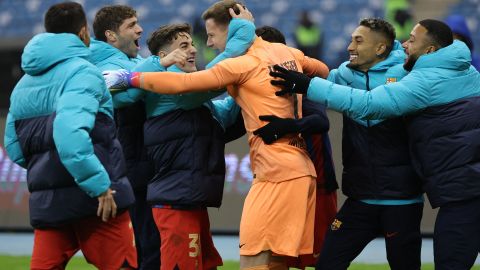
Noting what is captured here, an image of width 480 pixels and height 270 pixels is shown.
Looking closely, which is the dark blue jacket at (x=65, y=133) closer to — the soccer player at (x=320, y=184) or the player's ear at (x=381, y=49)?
the soccer player at (x=320, y=184)

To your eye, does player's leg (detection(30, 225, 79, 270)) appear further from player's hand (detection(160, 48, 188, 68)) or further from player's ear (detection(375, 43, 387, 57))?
player's ear (detection(375, 43, 387, 57))

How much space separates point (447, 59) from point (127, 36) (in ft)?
7.14

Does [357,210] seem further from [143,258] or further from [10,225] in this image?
[10,225]

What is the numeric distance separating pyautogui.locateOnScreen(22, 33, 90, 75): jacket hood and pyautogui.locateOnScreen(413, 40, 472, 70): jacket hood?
1.99 metres

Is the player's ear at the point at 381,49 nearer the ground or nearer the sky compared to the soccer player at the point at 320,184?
nearer the sky

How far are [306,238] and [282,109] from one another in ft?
2.52

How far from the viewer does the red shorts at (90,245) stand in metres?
4.86

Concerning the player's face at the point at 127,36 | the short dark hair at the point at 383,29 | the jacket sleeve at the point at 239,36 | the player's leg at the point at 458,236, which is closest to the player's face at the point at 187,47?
the jacket sleeve at the point at 239,36

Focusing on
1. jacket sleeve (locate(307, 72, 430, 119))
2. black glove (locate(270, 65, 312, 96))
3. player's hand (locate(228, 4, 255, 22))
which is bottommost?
jacket sleeve (locate(307, 72, 430, 119))

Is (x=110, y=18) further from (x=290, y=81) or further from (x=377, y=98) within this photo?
(x=377, y=98)

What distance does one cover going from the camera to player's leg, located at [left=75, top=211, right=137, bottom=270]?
486 cm

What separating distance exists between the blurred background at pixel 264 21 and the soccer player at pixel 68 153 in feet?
20.0

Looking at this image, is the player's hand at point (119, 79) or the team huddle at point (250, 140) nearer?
the team huddle at point (250, 140)

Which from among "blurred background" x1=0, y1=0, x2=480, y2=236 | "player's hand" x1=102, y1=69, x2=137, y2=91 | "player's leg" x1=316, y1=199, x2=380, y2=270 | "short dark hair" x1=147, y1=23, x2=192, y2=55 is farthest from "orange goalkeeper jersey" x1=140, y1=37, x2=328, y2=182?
"blurred background" x1=0, y1=0, x2=480, y2=236
